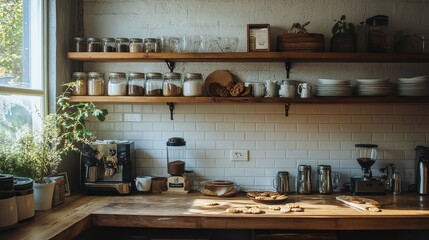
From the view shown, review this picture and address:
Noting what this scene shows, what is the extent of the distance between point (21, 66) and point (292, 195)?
7.47 feet

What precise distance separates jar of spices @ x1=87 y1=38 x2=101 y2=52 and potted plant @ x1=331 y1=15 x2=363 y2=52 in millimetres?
1919

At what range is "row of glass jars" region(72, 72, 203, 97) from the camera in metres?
3.14

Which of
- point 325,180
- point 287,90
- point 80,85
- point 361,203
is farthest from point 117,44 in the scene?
point 361,203

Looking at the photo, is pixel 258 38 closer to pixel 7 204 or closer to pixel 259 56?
pixel 259 56

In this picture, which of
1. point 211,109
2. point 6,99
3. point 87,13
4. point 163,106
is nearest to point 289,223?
point 211,109

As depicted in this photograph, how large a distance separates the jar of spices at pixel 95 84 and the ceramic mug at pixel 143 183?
0.77m

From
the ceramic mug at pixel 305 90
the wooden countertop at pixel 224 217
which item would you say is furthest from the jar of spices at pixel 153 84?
the ceramic mug at pixel 305 90

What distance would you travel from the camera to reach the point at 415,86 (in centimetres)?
305

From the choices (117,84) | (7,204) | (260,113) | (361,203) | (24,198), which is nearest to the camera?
(7,204)

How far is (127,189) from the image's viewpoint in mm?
3135

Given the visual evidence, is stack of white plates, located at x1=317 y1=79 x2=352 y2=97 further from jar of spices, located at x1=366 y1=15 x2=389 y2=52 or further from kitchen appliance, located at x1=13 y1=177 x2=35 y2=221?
kitchen appliance, located at x1=13 y1=177 x2=35 y2=221

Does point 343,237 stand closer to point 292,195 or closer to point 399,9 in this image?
point 292,195

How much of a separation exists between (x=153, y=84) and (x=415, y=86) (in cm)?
207

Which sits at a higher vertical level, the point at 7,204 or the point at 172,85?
the point at 172,85
